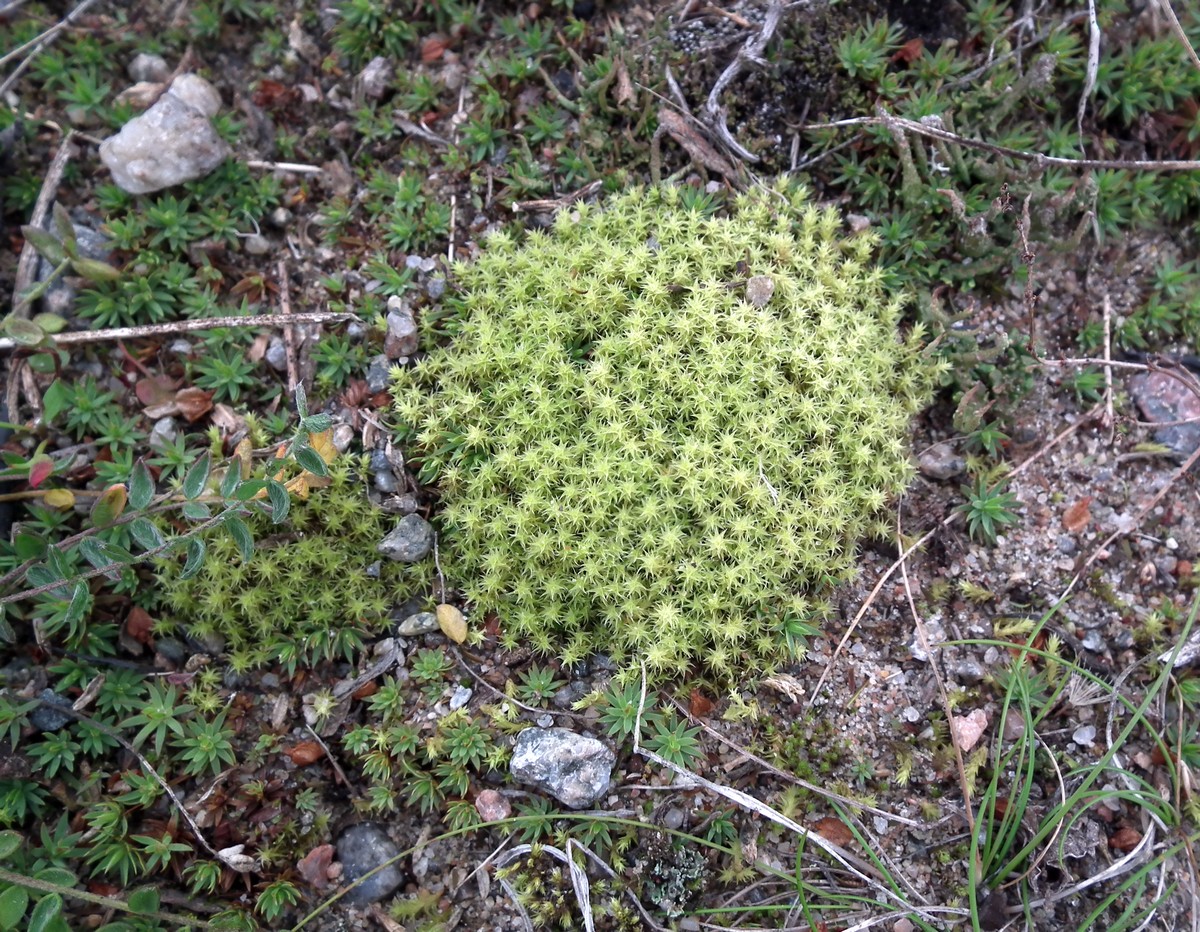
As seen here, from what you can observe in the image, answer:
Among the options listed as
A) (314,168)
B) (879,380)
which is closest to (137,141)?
(314,168)

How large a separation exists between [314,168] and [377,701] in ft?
9.54

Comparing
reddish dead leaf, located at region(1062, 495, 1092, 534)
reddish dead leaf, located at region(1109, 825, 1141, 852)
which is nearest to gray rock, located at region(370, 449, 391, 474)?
reddish dead leaf, located at region(1062, 495, 1092, 534)

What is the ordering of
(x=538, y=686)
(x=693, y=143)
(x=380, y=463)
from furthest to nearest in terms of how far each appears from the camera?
(x=693, y=143)
(x=380, y=463)
(x=538, y=686)

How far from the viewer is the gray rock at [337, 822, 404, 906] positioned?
343cm

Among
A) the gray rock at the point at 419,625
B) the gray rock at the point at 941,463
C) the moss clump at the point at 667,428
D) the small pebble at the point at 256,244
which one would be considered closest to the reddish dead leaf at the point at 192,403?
the small pebble at the point at 256,244

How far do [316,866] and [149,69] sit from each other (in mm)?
4361

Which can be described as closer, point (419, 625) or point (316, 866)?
point (316, 866)

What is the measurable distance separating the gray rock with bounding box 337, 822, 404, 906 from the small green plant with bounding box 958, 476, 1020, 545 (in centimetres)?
302

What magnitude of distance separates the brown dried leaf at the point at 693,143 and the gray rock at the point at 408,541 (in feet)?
7.76

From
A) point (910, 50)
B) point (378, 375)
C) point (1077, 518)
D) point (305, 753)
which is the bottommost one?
point (305, 753)

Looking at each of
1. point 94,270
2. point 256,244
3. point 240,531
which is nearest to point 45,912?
point 240,531

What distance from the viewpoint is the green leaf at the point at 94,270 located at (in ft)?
13.4

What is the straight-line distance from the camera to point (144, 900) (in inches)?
121

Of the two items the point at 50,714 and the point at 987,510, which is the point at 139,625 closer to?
the point at 50,714
